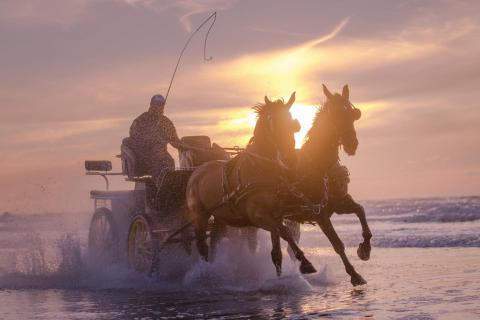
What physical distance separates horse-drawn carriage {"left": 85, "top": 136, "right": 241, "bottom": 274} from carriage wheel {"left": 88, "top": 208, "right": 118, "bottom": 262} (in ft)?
0.06

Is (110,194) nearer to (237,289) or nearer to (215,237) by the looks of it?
(215,237)

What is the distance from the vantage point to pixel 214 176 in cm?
1183

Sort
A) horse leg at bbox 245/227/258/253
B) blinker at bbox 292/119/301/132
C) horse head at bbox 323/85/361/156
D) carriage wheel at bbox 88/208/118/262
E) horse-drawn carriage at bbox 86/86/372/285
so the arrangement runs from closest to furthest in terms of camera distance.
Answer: horse head at bbox 323/85/361/156
horse-drawn carriage at bbox 86/86/372/285
blinker at bbox 292/119/301/132
horse leg at bbox 245/227/258/253
carriage wheel at bbox 88/208/118/262

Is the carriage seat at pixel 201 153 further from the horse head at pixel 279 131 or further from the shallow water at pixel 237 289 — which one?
the horse head at pixel 279 131

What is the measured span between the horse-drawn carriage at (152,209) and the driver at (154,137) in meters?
0.17

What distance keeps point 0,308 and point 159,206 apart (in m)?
3.43

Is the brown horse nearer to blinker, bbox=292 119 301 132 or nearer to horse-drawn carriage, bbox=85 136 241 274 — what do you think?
blinker, bbox=292 119 301 132

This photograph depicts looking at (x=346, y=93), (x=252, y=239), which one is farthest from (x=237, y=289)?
(x=346, y=93)

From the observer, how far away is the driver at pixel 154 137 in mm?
12953

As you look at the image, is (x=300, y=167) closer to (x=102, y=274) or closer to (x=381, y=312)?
(x=381, y=312)

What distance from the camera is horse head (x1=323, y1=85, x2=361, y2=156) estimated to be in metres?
9.73

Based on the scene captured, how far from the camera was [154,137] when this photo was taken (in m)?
13.0

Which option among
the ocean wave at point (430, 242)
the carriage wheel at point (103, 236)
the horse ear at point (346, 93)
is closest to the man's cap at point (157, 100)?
the carriage wheel at point (103, 236)

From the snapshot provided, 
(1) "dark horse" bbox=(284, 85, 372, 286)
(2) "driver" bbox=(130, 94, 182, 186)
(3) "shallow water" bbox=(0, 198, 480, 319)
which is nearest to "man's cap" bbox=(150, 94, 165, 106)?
(2) "driver" bbox=(130, 94, 182, 186)
